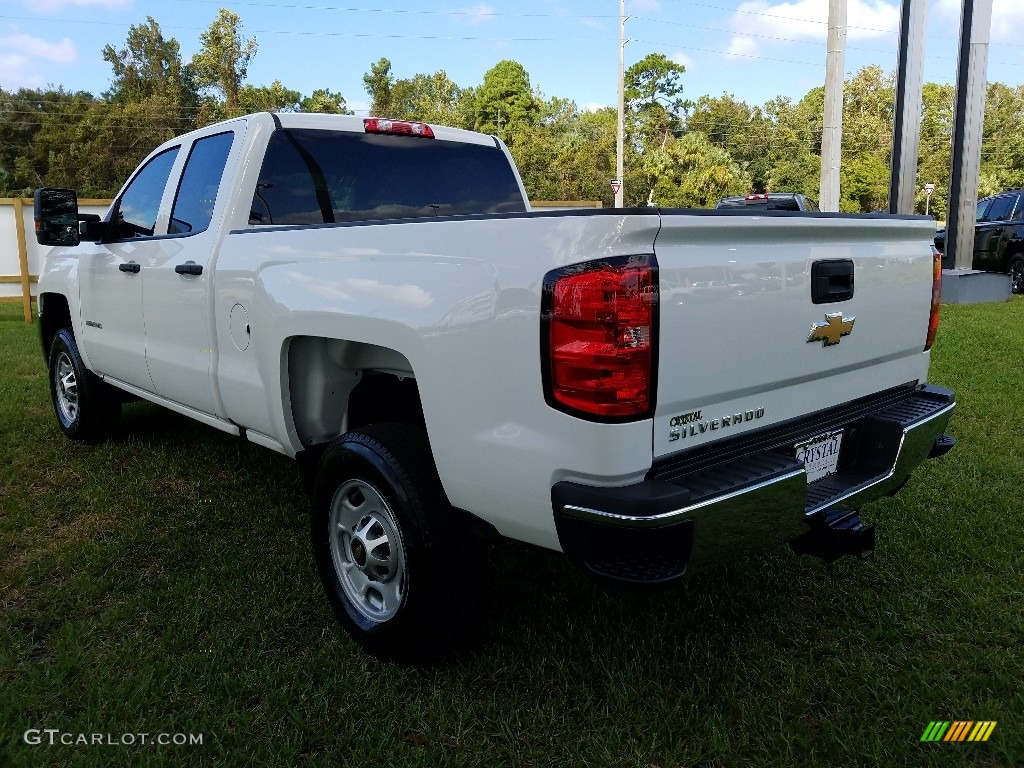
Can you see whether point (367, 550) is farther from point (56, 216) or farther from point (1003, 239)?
point (1003, 239)

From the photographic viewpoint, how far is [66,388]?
5.68 metres

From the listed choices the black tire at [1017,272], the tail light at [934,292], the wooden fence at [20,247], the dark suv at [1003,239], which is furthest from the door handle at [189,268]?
the black tire at [1017,272]

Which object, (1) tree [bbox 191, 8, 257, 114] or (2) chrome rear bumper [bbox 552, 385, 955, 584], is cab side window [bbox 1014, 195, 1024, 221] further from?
(1) tree [bbox 191, 8, 257, 114]

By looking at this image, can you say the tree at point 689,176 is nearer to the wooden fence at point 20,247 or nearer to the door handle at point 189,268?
the wooden fence at point 20,247

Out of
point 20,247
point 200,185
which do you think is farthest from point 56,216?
point 20,247

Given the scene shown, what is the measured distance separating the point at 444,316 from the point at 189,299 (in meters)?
1.87

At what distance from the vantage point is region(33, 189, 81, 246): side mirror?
15.0 ft

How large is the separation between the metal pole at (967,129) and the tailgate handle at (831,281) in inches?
496

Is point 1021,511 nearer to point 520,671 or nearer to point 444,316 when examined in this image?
point 520,671

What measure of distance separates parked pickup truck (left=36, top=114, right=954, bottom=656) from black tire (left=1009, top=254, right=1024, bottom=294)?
13.4 meters

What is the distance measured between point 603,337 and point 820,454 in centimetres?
115

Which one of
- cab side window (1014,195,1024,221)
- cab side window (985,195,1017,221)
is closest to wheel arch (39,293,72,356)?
cab side window (1014,195,1024,221)

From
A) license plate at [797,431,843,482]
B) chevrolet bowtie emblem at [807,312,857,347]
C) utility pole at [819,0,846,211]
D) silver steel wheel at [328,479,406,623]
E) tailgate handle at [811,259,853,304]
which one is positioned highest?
utility pole at [819,0,846,211]

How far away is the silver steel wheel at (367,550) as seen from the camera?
2783mm
